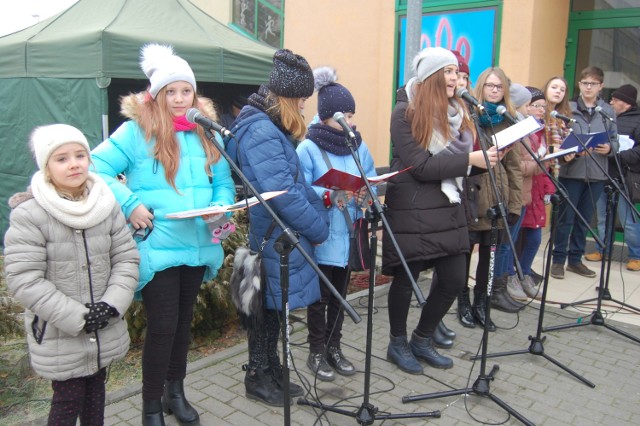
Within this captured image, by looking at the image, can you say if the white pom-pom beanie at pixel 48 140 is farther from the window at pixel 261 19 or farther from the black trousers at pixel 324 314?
the window at pixel 261 19

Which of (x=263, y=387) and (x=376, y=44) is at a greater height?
(x=376, y=44)

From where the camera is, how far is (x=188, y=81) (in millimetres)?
2924

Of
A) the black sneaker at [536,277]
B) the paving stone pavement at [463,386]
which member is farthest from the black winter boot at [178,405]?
the black sneaker at [536,277]

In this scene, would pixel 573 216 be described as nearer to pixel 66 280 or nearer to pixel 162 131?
pixel 162 131

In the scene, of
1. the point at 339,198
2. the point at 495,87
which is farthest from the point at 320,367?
the point at 495,87

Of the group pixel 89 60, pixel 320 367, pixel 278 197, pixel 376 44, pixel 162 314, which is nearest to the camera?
pixel 162 314

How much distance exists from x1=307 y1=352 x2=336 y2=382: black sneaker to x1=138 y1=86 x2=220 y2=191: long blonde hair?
1.57 metres

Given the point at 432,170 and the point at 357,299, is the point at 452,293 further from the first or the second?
the point at 357,299

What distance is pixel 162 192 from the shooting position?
281 cm

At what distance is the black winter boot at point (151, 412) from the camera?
2.89 meters

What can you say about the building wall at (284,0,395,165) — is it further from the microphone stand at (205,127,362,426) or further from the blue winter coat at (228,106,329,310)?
the microphone stand at (205,127,362,426)

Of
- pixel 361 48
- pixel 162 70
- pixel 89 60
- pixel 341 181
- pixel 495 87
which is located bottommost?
pixel 341 181

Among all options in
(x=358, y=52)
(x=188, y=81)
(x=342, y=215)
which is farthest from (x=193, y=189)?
(x=358, y=52)

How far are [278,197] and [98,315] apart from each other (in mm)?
1075
